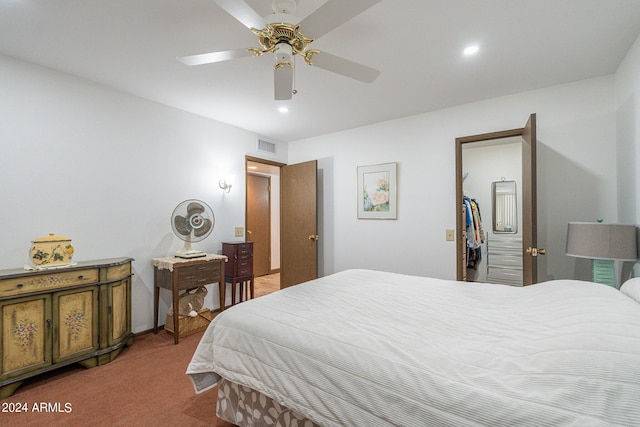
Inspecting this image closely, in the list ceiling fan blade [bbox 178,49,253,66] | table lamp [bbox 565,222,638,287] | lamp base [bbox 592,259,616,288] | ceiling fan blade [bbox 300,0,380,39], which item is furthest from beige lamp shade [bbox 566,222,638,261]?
ceiling fan blade [bbox 178,49,253,66]

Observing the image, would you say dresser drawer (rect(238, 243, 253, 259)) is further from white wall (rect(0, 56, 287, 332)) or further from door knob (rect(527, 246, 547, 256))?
door knob (rect(527, 246, 547, 256))

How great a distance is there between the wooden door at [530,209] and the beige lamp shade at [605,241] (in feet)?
0.88

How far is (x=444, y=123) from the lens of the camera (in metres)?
3.19

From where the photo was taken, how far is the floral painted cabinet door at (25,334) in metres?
1.86

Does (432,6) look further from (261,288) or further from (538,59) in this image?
(261,288)

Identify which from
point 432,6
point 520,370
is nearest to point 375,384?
point 520,370

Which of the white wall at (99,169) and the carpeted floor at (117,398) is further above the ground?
the white wall at (99,169)

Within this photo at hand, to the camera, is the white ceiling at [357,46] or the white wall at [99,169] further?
the white wall at [99,169]

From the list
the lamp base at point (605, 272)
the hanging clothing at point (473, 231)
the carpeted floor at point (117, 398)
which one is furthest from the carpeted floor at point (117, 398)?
the hanging clothing at point (473, 231)

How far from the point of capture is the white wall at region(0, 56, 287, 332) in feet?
7.14

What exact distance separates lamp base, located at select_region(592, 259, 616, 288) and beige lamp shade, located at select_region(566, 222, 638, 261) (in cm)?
18

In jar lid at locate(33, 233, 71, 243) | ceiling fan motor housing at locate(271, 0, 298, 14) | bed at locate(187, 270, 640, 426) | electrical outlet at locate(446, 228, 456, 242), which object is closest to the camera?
bed at locate(187, 270, 640, 426)

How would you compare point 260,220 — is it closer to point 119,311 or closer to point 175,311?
point 175,311

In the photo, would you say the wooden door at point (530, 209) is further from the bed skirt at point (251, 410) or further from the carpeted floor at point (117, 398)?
the carpeted floor at point (117, 398)
